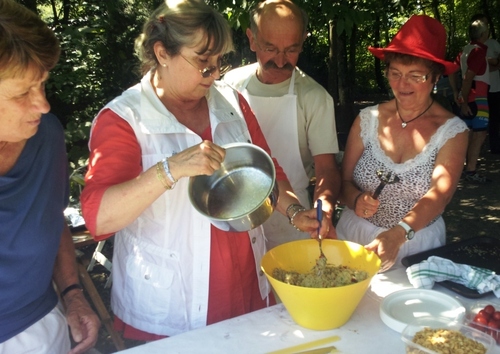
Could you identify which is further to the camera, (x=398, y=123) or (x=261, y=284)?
(x=398, y=123)

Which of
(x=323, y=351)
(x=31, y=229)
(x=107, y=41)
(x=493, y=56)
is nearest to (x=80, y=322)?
(x=31, y=229)

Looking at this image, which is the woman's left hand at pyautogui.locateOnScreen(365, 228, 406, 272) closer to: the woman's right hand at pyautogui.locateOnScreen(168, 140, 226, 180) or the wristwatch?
the wristwatch

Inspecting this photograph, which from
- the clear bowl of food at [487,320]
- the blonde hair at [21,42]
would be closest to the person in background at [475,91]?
the clear bowl of food at [487,320]

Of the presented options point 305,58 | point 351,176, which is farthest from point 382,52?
point 305,58

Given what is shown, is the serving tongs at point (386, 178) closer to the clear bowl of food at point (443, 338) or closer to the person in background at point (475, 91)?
the clear bowl of food at point (443, 338)

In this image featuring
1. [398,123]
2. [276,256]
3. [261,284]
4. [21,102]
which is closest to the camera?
[21,102]

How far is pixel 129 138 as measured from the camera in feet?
5.83

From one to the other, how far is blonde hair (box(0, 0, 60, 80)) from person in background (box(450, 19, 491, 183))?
633 cm

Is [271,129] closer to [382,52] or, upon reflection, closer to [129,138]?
[382,52]

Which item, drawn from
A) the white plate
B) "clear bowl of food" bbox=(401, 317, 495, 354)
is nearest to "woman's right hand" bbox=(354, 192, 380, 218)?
the white plate

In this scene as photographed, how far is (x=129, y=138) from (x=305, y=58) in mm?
10241

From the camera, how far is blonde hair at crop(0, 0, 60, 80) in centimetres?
149

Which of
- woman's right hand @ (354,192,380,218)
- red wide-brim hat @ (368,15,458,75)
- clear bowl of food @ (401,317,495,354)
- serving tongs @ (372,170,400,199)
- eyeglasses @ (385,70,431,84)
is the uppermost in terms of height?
red wide-brim hat @ (368,15,458,75)

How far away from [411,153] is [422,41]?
496 millimetres
